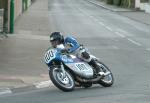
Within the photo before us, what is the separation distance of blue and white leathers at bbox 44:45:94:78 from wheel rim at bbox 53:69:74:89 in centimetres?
21

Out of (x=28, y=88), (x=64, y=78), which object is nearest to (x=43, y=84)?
(x=28, y=88)

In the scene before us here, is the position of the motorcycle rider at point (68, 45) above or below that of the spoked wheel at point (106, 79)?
above

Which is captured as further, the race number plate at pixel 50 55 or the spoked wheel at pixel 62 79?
the race number plate at pixel 50 55

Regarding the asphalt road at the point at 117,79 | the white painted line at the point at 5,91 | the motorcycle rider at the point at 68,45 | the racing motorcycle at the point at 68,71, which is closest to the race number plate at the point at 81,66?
the racing motorcycle at the point at 68,71

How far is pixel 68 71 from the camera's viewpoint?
12.9 metres

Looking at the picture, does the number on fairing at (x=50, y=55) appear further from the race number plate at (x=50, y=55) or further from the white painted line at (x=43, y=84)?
the white painted line at (x=43, y=84)

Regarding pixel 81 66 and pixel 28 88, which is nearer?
pixel 81 66

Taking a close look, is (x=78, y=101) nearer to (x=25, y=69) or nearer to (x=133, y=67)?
(x=25, y=69)

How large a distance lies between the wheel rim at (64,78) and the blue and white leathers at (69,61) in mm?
208

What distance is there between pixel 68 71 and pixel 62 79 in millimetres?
328

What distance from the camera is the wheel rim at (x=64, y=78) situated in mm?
12555

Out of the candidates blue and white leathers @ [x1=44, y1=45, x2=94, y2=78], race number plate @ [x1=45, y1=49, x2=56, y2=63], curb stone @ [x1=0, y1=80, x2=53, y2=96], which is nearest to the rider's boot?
blue and white leathers @ [x1=44, y1=45, x2=94, y2=78]

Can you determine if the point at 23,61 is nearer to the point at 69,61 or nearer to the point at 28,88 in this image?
the point at 28,88

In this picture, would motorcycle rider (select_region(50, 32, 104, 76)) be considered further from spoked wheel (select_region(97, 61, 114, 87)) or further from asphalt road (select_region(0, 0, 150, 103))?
asphalt road (select_region(0, 0, 150, 103))
